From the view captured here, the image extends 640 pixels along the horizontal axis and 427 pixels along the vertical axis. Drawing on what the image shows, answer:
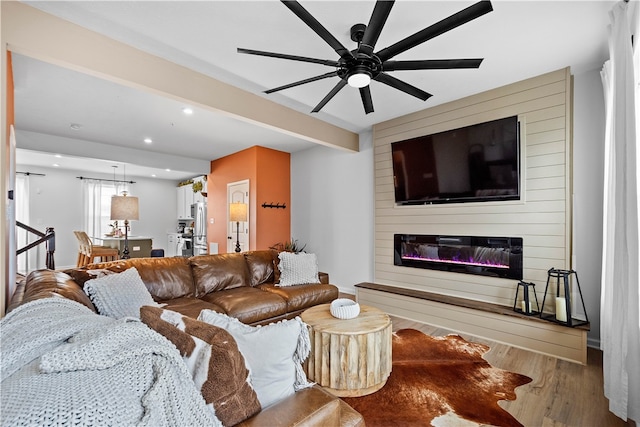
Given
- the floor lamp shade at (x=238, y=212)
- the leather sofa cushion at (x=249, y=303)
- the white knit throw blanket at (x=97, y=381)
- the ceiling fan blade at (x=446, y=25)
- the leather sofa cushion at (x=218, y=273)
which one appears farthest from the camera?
the floor lamp shade at (x=238, y=212)

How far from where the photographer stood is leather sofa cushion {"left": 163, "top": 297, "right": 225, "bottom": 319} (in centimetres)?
265

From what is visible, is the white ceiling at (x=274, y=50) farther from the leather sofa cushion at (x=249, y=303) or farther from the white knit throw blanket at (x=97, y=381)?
the leather sofa cushion at (x=249, y=303)

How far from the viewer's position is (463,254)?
3.60m

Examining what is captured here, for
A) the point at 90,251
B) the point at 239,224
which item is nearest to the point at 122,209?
the point at 239,224

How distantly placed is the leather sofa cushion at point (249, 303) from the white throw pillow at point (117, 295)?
70 cm

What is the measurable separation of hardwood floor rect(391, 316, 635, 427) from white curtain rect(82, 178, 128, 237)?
29.2ft

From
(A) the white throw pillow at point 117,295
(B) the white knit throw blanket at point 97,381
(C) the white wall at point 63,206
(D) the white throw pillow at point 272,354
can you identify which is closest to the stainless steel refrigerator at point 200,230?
(C) the white wall at point 63,206

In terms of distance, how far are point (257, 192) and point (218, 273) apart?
222 centimetres

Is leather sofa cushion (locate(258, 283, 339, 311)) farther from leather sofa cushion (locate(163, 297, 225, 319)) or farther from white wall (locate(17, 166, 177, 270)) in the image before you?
white wall (locate(17, 166, 177, 270))

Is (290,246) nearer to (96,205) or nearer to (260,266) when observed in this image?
(260,266)

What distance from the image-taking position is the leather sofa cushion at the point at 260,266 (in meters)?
3.75

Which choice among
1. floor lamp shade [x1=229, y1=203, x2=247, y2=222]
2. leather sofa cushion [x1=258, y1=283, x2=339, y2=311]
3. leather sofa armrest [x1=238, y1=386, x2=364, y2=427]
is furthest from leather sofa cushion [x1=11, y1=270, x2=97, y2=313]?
floor lamp shade [x1=229, y1=203, x2=247, y2=222]

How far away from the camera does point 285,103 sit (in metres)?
3.60

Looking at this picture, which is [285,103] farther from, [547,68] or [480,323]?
[480,323]
